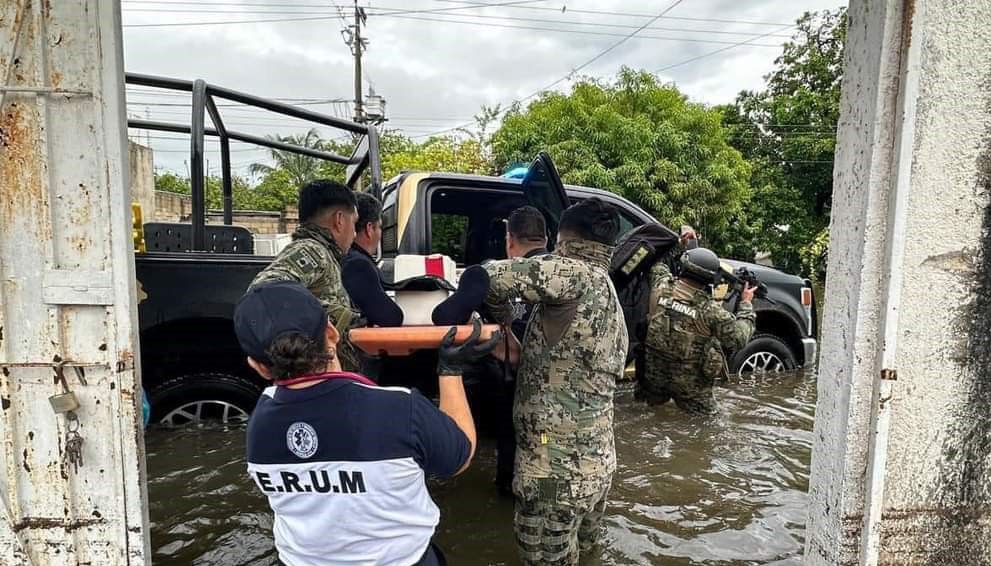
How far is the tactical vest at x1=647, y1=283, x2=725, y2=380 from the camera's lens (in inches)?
170

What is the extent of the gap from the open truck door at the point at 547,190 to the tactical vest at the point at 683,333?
1136 millimetres

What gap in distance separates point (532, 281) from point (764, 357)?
4.45 meters

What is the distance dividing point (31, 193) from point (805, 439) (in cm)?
532

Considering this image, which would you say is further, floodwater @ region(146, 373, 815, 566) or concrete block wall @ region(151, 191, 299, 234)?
concrete block wall @ region(151, 191, 299, 234)

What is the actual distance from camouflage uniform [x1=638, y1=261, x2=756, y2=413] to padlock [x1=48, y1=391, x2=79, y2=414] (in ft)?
12.2

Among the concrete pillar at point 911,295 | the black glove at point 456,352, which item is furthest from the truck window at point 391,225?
the concrete pillar at point 911,295

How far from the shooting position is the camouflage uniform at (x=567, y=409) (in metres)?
2.29

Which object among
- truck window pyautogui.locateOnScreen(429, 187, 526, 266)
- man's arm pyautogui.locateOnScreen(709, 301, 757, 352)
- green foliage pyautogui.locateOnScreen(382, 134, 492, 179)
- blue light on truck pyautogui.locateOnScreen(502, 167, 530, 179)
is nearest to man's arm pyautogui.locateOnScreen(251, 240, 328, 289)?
truck window pyautogui.locateOnScreen(429, 187, 526, 266)

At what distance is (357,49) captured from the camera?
22.9m

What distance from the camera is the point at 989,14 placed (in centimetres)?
164

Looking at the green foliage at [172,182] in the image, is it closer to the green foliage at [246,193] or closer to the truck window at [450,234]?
the green foliage at [246,193]

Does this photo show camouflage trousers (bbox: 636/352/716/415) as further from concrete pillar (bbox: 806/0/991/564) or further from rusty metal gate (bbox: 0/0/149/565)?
rusty metal gate (bbox: 0/0/149/565)

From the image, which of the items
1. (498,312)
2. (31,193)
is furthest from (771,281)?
(31,193)

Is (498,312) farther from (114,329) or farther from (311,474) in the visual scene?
(114,329)
